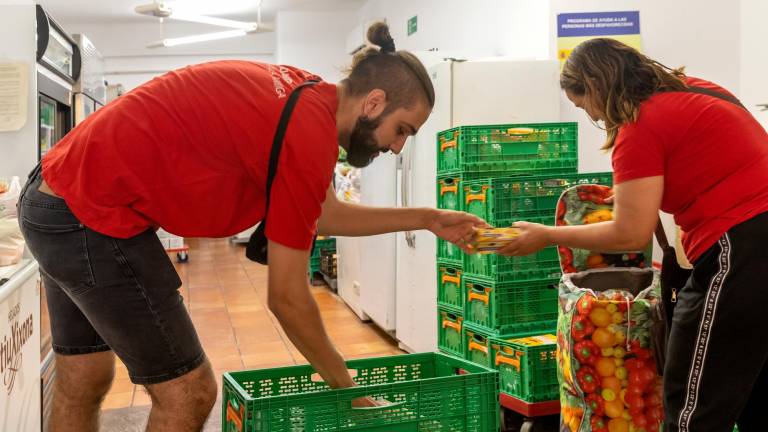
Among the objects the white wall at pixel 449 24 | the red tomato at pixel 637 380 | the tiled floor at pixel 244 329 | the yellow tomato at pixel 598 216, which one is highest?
the white wall at pixel 449 24

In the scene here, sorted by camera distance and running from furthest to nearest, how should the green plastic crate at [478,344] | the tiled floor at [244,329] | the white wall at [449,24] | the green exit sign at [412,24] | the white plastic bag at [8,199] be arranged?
the green exit sign at [412,24] → the white wall at [449,24] → the tiled floor at [244,329] → the green plastic crate at [478,344] → the white plastic bag at [8,199]

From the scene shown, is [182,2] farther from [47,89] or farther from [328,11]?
[47,89]

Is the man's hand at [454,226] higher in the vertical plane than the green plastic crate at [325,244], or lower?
higher

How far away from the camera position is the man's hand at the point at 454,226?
2.37 m

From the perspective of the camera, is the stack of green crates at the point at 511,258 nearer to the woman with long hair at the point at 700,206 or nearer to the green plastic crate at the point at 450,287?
the green plastic crate at the point at 450,287

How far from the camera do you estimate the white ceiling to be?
10.1 meters

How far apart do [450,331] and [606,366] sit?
141cm

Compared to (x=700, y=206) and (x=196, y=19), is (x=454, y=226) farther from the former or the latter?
(x=196, y=19)

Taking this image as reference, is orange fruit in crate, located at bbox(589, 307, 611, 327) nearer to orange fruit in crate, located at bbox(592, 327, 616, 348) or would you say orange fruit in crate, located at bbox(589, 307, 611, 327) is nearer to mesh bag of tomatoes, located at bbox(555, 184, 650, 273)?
orange fruit in crate, located at bbox(592, 327, 616, 348)

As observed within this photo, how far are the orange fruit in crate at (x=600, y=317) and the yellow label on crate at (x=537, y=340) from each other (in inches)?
26.0

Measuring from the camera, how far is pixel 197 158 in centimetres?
173

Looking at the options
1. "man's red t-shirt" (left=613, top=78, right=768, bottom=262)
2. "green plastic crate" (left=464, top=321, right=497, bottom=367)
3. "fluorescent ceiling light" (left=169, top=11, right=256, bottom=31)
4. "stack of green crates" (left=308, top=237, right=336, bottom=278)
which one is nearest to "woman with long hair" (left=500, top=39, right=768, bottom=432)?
"man's red t-shirt" (left=613, top=78, right=768, bottom=262)

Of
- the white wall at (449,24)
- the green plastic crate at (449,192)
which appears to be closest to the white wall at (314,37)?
the white wall at (449,24)

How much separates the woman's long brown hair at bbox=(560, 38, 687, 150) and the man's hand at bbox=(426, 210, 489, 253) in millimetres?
518
